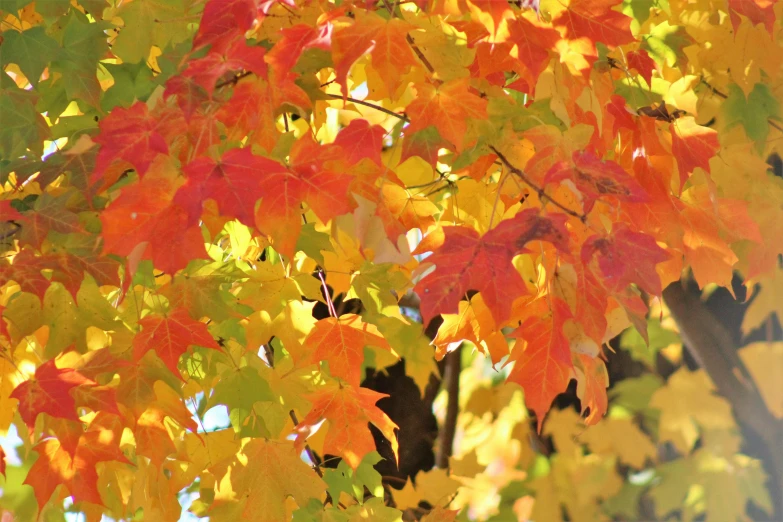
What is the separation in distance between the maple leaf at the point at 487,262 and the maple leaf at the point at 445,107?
219 millimetres

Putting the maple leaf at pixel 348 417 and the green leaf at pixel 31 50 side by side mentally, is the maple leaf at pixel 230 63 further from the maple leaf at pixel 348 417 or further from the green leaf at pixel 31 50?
the maple leaf at pixel 348 417

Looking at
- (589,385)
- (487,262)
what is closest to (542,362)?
(589,385)

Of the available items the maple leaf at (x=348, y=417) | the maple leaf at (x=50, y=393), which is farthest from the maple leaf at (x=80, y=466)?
the maple leaf at (x=348, y=417)

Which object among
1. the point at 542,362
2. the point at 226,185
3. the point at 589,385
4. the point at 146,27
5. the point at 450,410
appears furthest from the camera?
the point at 450,410

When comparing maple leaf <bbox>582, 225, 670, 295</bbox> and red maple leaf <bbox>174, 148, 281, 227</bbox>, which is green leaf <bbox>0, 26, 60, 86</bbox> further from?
maple leaf <bbox>582, 225, 670, 295</bbox>

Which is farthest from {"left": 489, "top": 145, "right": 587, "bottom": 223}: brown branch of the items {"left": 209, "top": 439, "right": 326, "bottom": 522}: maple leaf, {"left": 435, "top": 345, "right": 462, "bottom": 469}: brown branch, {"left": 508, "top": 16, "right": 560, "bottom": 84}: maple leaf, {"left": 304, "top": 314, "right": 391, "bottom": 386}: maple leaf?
{"left": 435, "top": 345, "right": 462, "bottom": 469}: brown branch

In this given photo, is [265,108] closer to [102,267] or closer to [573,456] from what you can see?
[102,267]

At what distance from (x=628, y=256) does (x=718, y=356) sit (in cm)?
131

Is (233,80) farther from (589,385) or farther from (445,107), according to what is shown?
(589,385)

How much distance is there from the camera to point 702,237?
1.48 metres

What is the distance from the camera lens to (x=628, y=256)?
3.43ft

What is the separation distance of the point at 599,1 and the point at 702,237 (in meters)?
0.51

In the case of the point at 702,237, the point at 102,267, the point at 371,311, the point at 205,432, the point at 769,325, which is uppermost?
the point at 102,267

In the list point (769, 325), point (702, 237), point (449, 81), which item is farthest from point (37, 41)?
point (769, 325)
